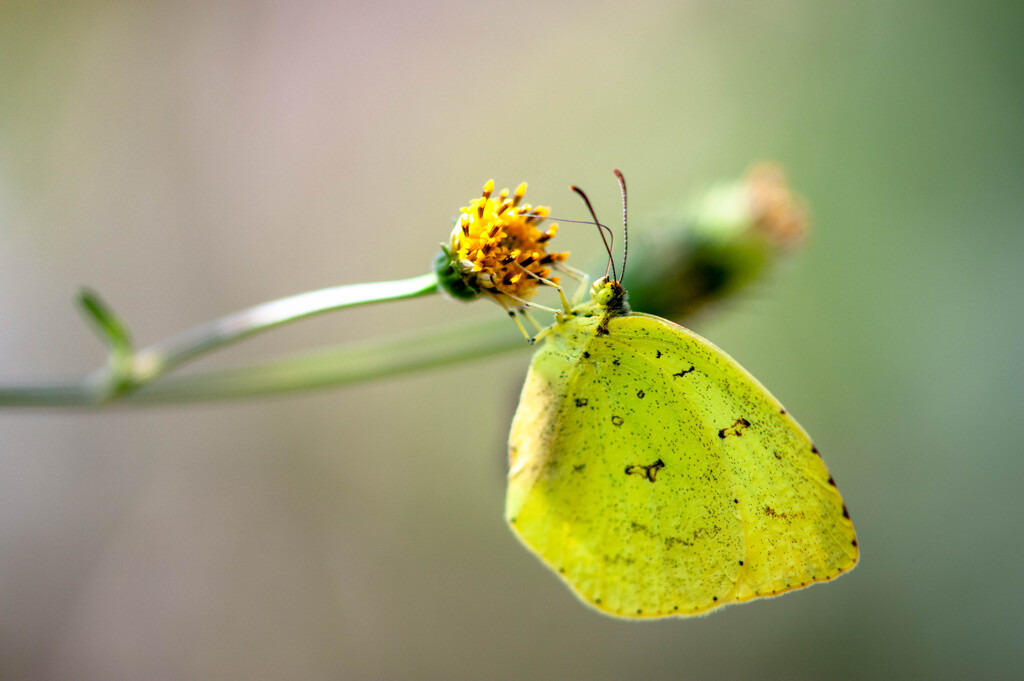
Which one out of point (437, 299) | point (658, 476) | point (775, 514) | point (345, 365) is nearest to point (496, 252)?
point (345, 365)

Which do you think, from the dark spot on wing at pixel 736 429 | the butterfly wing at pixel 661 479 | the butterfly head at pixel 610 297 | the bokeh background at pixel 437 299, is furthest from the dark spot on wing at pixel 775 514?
the bokeh background at pixel 437 299

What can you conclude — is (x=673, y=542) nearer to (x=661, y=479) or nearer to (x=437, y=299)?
(x=661, y=479)

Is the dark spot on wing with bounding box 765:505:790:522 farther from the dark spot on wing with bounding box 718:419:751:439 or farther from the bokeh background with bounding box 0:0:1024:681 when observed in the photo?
the bokeh background with bounding box 0:0:1024:681

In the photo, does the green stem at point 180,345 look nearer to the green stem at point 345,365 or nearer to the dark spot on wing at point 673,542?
the green stem at point 345,365

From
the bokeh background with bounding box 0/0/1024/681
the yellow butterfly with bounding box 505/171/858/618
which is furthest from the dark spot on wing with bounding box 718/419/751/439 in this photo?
the bokeh background with bounding box 0/0/1024/681

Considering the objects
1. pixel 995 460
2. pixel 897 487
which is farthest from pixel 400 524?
pixel 995 460
